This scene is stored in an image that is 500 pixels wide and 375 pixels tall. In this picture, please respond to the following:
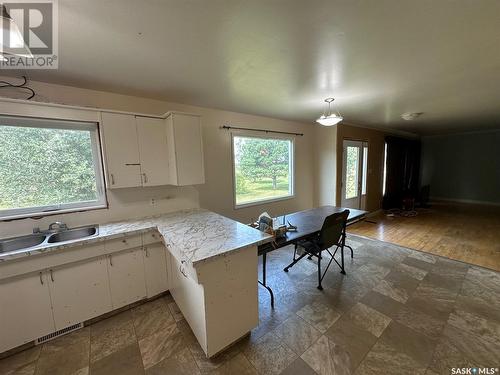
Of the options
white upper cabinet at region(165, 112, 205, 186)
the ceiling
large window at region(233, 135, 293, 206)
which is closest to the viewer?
the ceiling

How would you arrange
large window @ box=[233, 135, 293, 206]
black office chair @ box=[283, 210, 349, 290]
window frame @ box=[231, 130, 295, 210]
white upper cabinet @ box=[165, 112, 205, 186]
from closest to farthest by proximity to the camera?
black office chair @ box=[283, 210, 349, 290] → white upper cabinet @ box=[165, 112, 205, 186] → window frame @ box=[231, 130, 295, 210] → large window @ box=[233, 135, 293, 206]

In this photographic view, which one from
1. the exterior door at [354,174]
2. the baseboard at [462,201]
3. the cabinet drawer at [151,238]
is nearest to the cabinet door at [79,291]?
the cabinet drawer at [151,238]

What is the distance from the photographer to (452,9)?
45.9 inches

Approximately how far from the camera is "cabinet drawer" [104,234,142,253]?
1951 millimetres

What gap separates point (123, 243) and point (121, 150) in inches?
39.2

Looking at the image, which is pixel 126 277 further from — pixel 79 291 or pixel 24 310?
pixel 24 310

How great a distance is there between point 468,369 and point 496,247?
3191 millimetres

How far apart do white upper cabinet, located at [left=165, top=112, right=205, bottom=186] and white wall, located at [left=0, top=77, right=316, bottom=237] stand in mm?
427

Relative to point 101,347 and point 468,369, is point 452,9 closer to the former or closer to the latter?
point 468,369

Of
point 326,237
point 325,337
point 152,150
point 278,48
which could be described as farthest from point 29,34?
point 325,337

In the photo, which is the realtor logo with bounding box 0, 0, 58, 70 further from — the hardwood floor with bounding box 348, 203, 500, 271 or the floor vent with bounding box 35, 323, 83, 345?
the hardwood floor with bounding box 348, 203, 500, 271

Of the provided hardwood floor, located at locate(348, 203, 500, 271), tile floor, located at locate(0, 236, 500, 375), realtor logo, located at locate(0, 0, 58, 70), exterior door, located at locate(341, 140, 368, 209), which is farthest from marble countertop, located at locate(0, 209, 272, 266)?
exterior door, located at locate(341, 140, 368, 209)

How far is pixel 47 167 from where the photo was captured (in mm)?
2102

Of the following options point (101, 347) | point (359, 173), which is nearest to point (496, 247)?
point (359, 173)
